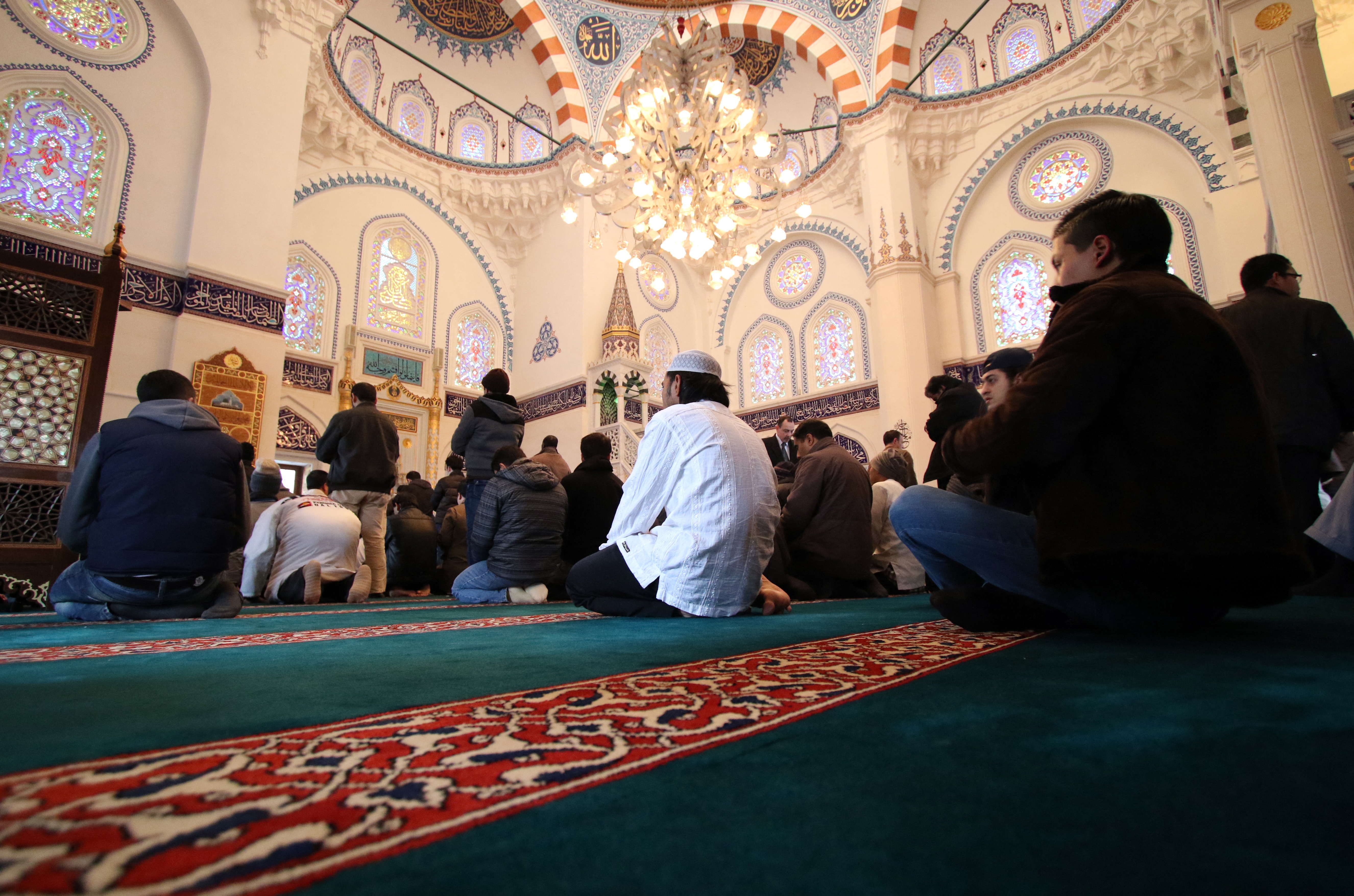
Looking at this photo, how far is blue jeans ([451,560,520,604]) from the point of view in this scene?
3.25m

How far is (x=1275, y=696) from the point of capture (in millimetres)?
854

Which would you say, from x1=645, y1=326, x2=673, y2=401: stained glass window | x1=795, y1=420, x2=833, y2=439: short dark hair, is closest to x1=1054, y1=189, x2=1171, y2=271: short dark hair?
x1=795, y1=420, x2=833, y2=439: short dark hair

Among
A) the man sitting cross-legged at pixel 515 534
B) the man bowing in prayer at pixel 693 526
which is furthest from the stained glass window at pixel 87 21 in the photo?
the man bowing in prayer at pixel 693 526

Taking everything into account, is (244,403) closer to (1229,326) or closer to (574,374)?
(574,374)

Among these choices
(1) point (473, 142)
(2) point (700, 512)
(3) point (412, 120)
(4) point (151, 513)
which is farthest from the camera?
(1) point (473, 142)

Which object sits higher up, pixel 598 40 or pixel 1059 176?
pixel 598 40

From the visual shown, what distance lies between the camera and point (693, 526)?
6.99ft

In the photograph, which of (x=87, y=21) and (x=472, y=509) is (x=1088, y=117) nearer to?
(x=472, y=509)

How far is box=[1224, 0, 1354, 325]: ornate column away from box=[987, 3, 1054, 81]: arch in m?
4.78

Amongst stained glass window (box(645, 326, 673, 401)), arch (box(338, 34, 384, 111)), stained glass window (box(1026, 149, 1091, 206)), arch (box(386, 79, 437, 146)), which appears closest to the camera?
stained glass window (box(1026, 149, 1091, 206))

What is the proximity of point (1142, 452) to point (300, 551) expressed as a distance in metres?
3.73

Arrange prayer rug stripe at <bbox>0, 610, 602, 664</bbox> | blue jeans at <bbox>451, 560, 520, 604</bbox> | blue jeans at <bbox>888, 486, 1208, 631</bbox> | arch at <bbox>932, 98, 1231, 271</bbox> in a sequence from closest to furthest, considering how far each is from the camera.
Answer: blue jeans at <bbox>888, 486, 1208, 631</bbox>, prayer rug stripe at <bbox>0, 610, 602, 664</bbox>, blue jeans at <bbox>451, 560, 520, 604</bbox>, arch at <bbox>932, 98, 1231, 271</bbox>

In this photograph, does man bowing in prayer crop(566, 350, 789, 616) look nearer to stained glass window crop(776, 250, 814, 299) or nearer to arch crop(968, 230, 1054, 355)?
arch crop(968, 230, 1054, 355)

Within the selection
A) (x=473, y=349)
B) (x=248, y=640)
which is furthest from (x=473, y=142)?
(x=248, y=640)
